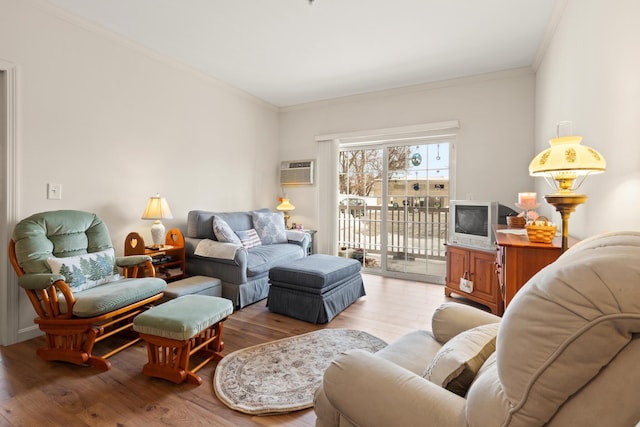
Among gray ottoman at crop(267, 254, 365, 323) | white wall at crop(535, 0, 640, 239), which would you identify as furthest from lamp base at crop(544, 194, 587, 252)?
gray ottoman at crop(267, 254, 365, 323)

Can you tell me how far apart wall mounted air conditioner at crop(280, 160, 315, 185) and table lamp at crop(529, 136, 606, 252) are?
364 cm

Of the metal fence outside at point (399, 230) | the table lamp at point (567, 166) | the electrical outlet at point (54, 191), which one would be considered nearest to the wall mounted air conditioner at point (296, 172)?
the metal fence outside at point (399, 230)

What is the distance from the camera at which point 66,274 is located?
2.21 m

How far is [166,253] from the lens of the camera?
3330mm

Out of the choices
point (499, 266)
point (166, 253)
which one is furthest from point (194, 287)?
point (499, 266)

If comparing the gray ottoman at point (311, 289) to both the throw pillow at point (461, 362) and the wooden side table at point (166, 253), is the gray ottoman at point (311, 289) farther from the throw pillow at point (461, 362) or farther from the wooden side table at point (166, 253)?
the throw pillow at point (461, 362)

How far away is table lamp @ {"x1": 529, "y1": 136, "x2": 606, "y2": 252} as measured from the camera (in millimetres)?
1583

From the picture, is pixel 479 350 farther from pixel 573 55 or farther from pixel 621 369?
pixel 573 55

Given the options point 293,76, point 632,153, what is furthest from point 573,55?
point 293,76

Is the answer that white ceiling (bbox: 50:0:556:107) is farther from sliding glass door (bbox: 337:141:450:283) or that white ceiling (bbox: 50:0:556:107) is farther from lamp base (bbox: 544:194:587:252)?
lamp base (bbox: 544:194:587:252)

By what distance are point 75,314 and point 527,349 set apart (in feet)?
8.27

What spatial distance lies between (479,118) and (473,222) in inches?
57.1

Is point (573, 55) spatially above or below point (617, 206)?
above

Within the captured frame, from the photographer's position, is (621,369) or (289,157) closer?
(621,369)
